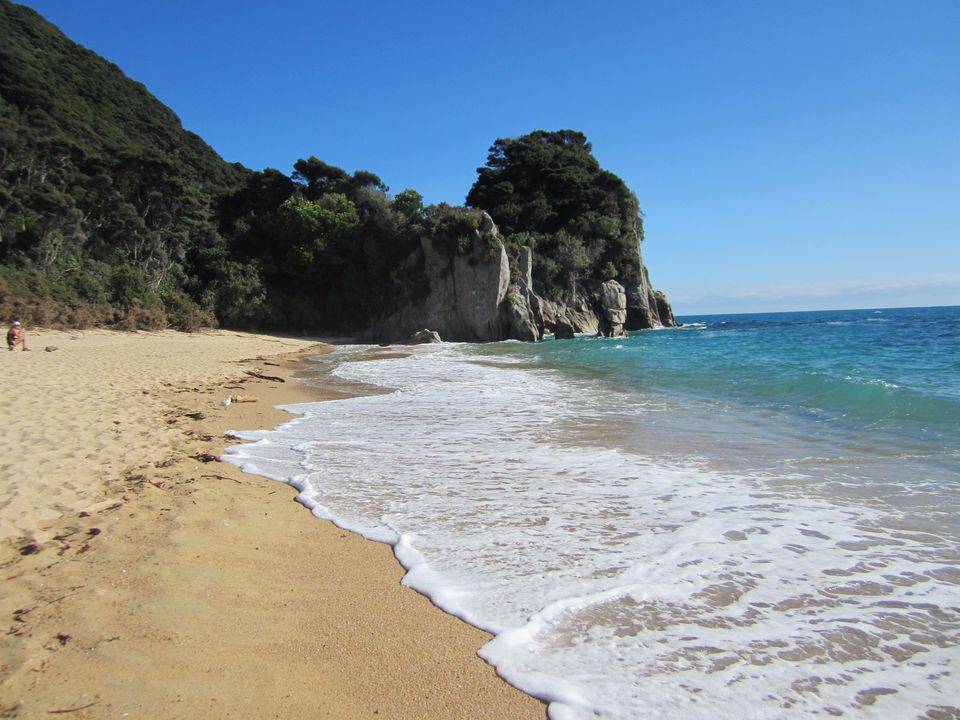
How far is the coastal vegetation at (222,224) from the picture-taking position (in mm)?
25422

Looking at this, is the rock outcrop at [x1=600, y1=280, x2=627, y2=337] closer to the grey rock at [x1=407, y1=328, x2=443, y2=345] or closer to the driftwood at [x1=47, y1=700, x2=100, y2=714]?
the grey rock at [x1=407, y1=328, x2=443, y2=345]

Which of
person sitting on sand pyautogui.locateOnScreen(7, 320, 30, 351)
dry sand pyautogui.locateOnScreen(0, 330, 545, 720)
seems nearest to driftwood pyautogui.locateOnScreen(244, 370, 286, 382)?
person sitting on sand pyautogui.locateOnScreen(7, 320, 30, 351)

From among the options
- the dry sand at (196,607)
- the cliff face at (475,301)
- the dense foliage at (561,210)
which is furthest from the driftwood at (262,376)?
Answer: the dense foliage at (561,210)

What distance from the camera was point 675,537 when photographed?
12.9ft

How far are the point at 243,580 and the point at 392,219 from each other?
35.5 m

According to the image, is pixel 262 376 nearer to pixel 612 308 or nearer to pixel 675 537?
pixel 675 537

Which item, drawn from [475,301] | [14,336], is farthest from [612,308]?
[14,336]

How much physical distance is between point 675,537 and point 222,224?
136 feet

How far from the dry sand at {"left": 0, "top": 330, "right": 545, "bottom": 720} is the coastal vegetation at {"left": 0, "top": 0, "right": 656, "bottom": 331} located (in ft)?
71.6

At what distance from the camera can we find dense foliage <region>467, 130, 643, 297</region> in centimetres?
4091

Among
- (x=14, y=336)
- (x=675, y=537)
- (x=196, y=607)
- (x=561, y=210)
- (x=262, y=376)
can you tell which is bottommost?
(x=675, y=537)

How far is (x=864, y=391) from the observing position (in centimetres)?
1046

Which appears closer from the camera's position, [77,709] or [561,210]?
[77,709]

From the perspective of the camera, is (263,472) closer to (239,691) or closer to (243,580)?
(243,580)
